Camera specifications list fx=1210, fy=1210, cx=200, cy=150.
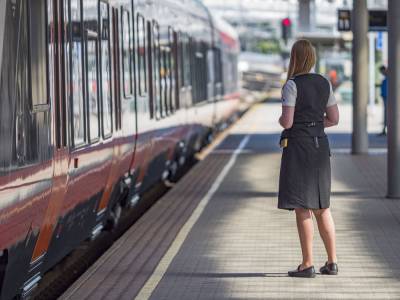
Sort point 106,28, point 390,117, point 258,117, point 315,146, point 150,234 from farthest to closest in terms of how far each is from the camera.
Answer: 1. point 258,117
2. point 390,117
3. point 150,234
4. point 106,28
5. point 315,146

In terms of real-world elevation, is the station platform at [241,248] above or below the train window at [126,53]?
below

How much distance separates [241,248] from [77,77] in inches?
101

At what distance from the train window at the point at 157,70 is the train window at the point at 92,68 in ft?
16.9

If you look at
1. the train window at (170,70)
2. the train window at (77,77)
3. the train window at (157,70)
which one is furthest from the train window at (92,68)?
the train window at (170,70)

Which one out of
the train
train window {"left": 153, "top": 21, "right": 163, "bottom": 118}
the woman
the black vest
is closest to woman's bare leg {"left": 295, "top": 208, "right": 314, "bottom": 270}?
the woman

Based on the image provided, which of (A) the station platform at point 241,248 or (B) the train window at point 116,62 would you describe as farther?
(B) the train window at point 116,62

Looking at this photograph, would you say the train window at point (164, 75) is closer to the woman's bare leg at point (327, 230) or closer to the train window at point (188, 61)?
the train window at point (188, 61)

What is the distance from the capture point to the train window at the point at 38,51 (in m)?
7.93

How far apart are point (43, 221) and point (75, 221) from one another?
1.67 meters

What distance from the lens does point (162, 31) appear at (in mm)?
17500

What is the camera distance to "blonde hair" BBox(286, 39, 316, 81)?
9.34 metres

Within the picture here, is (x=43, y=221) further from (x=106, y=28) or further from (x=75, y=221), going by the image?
(x=106, y=28)

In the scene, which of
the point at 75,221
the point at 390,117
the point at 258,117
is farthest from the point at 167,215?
the point at 258,117

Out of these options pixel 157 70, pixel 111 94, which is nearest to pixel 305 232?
pixel 111 94
